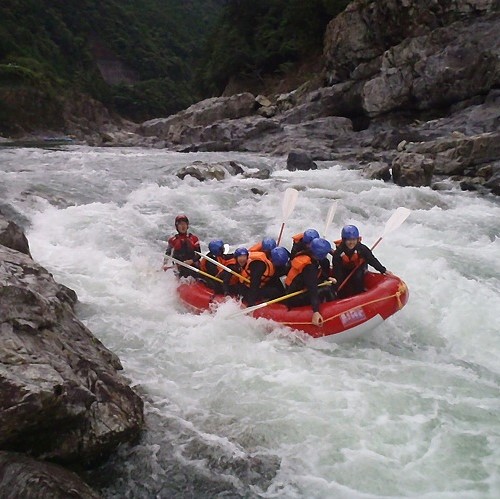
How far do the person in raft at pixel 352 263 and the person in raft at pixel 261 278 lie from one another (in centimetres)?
62

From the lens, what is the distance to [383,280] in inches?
223

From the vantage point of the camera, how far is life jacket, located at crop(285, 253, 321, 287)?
536 cm

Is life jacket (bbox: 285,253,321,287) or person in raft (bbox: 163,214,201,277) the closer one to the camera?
life jacket (bbox: 285,253,321,287)

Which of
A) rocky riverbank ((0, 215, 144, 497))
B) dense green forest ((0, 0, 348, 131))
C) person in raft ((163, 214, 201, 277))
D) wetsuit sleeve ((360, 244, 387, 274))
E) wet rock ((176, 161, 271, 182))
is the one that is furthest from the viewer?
dense green forest ((0, 0, 348, 131))

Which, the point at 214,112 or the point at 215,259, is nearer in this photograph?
the point at 215,259

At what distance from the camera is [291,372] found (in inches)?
180

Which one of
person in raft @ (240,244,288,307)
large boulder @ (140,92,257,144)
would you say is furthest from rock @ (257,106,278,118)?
person in raft @ (240,244,288,307)

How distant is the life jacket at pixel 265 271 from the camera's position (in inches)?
222

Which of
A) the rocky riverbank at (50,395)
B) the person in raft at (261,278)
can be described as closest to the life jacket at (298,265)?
the person in raft at (261,278)

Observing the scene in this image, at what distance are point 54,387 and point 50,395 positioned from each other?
0.05 meters

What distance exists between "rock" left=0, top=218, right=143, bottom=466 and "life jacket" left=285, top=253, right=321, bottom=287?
2231mm

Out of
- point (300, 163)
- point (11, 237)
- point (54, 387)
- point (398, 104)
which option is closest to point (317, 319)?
point (54, 387)

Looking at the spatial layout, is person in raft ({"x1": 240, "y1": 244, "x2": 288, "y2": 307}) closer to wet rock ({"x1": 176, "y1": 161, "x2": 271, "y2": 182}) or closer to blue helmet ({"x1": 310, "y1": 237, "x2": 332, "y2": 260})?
blue helmet ({"x1": 310, "y1": 237, "x2": 332, "y2": 260})

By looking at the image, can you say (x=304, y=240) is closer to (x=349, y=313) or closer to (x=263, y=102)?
(x=349, y=313)
